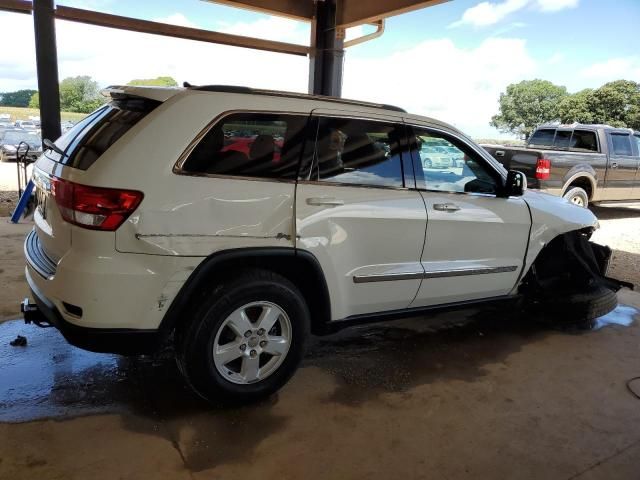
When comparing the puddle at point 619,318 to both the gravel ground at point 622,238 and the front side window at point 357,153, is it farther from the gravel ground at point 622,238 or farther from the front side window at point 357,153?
the front side window at point 357,153

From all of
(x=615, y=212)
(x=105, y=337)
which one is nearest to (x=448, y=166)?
(x=105, y=337)

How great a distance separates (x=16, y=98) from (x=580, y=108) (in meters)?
67.3

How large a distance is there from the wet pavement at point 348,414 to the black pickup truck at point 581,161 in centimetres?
514

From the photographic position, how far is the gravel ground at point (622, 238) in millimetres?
6633

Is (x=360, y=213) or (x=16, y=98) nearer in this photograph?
(x=360, y=213)

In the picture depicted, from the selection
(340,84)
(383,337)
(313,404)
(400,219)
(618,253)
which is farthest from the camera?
(340,84)

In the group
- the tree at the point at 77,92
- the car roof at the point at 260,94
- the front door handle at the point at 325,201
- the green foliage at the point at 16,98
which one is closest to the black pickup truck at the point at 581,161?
the car roof at the point at 260,94

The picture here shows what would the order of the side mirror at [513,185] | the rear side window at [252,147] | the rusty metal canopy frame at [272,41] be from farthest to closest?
the rusty metal canopy frame at [272,41] < the side mirror at [513,185] < the rear side window at [252,147]

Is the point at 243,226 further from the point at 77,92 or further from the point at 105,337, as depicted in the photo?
the point at 77,92

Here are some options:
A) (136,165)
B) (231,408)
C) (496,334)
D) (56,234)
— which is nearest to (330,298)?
(231,408)

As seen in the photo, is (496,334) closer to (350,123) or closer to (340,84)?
(350,123)

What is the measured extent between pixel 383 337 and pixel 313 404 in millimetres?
1262

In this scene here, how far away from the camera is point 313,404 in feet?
10.3

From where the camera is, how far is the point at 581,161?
30.6ft
